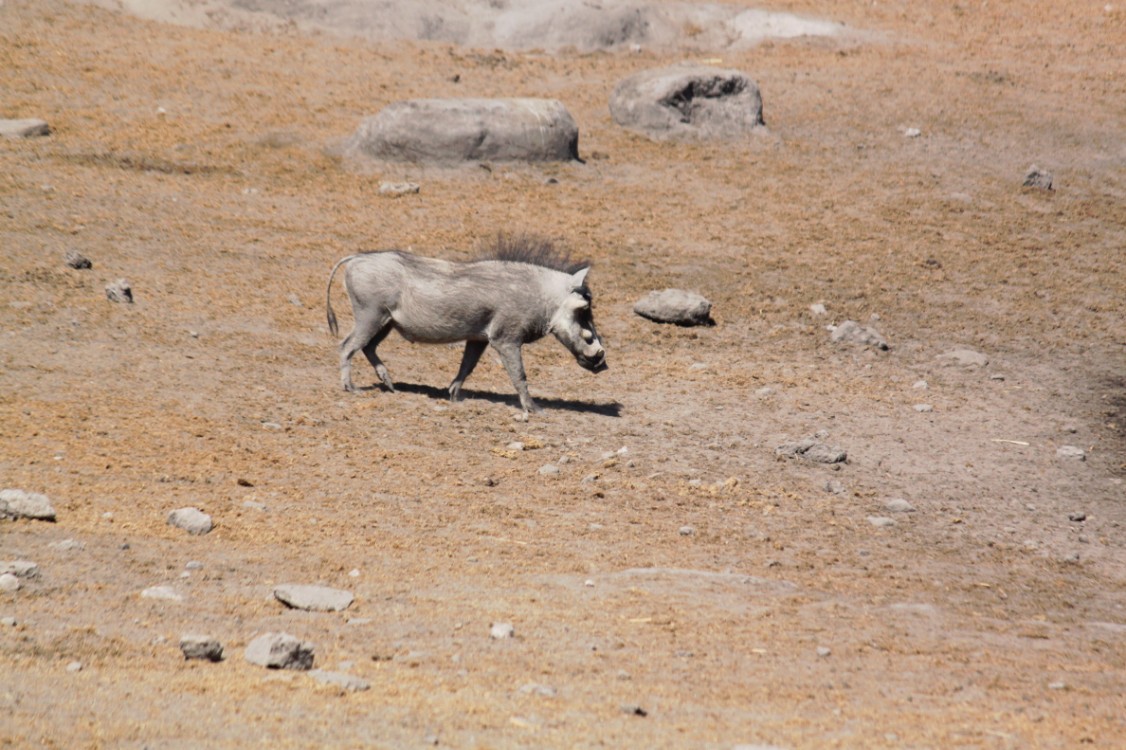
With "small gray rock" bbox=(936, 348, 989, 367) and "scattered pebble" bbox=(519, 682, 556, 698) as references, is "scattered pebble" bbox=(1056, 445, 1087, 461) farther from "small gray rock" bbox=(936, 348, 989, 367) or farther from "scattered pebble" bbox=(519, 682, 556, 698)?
"scattered pebble" bbox=(519, 682, 556, 698)

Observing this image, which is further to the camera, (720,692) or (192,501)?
(192,501)

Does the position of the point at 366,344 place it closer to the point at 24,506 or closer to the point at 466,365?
the point at 466,365

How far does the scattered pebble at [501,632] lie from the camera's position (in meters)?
5.39

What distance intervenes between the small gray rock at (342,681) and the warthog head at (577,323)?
5.37 meters

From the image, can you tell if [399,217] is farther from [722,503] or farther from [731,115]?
[722,503]

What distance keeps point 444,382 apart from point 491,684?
5879 mm

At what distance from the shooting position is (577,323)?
32.6 ft

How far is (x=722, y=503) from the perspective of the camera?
791 centimetres

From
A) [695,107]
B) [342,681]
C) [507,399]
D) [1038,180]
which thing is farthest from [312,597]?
[1038,180]

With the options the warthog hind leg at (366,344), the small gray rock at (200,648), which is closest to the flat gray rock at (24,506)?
the small gray rock at (200,648)

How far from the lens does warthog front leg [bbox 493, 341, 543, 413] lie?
9633 millimetres

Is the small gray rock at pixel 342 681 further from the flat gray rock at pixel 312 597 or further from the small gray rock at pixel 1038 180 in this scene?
the small gray rock at pixel 1038 180

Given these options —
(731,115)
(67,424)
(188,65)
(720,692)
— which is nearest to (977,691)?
(720,692)

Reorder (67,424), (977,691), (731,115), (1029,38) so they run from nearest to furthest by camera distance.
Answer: (977,691) < (67,424) < (731,115) < (1029,38)
